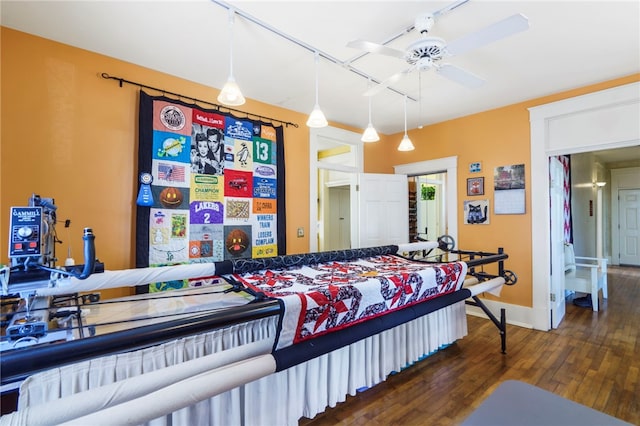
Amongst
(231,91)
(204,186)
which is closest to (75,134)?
(204,186)

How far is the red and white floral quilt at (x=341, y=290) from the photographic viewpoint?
1.34 meters

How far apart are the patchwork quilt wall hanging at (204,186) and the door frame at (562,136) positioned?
9.87ft

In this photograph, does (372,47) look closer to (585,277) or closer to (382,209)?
(382,209)

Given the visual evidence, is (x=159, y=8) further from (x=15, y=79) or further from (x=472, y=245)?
(x=472, y=245)

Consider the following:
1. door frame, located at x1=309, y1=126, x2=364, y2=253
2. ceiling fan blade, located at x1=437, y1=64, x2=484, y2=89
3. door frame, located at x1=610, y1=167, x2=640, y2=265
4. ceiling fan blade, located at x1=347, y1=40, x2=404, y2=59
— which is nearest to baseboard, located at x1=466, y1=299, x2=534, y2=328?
door frame, located at x1=309, y1=126, x2=364, y2=253

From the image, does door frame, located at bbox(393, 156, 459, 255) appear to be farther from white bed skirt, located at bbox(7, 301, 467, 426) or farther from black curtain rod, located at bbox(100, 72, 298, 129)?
white bed skirt, located at bbox(7, 301, 467, 426)

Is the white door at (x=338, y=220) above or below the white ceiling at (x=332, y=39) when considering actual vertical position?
below

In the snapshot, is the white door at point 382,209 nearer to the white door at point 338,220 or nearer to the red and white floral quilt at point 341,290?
the white door at point 338,220

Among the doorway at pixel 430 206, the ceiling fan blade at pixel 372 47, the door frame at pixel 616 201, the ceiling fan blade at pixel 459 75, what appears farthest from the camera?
the door frame at pixel 616 201

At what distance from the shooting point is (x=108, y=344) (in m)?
0.85

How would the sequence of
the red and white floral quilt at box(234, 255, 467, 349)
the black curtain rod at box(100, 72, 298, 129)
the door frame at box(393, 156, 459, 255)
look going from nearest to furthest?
the red and white floral quilt at box(234, 255, 467, 349) → the black curtain rod at box(100, 72, 298, 129) → the door frame at box(393, 156, 459, 255)

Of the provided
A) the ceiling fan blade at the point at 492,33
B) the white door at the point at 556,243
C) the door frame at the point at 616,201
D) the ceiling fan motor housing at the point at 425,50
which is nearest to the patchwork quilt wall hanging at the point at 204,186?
the ceiling fan motor housing at the point at 425,50

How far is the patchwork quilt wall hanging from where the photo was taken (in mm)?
2705

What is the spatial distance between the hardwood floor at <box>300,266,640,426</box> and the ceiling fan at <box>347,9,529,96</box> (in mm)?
2330
